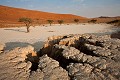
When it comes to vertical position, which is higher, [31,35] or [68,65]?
[68,65]

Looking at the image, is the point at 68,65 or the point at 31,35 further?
the point at 31,35

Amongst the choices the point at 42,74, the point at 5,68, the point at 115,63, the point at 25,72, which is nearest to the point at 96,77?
the point at 115,63

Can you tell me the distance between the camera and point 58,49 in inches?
319

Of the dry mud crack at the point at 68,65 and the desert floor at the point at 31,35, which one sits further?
the desert floor at the point at 31,35

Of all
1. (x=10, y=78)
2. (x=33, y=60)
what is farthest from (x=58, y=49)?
(x=10, y=78)

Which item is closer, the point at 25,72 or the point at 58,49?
the point at 25,72

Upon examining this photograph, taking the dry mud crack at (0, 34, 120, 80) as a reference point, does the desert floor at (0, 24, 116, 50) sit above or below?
below

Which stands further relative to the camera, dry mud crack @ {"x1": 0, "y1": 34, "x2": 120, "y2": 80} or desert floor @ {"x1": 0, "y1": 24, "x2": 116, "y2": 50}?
desert floor @ {"x1": 0, "y1": 24, "x2": 116, "y2": 50}

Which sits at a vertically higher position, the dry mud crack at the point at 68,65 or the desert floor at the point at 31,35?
the dry mud crack at the point at 68,65

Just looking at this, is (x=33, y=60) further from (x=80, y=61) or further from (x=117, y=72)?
(x=117, y=72)

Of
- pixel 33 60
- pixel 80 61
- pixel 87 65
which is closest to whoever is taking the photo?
pixel 87 65

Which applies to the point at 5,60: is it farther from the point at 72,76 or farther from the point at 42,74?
the point at 72,76

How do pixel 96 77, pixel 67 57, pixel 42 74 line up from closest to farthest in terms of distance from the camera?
pixel 96 77 < pixel 42 74 < pixel 67 57

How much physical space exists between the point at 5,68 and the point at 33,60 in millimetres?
1898
